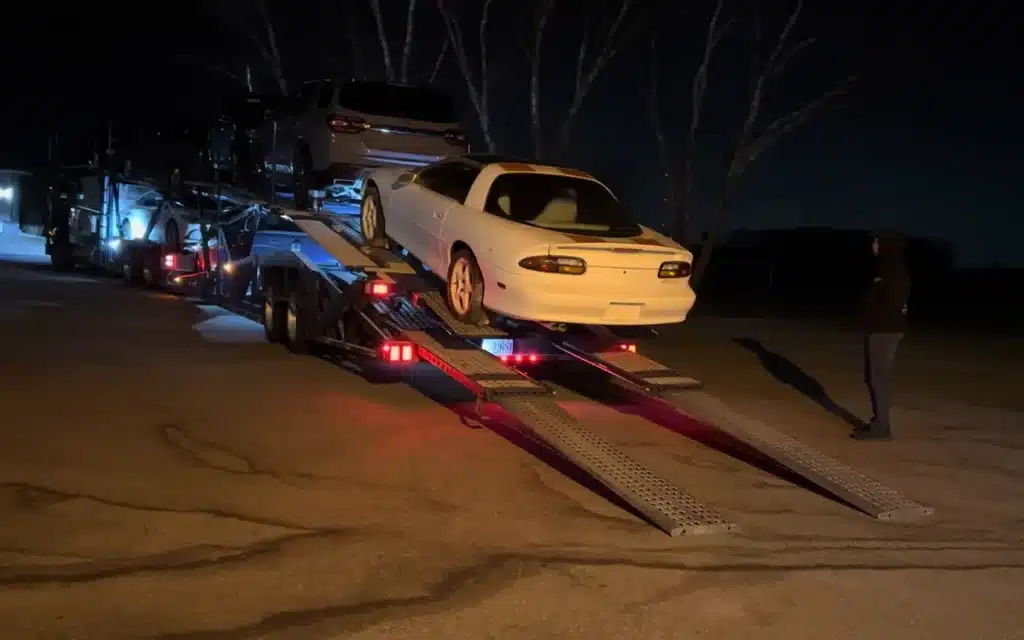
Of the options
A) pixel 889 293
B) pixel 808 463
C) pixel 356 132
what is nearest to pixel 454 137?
pixel 356 132

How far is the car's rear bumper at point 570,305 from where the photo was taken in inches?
353

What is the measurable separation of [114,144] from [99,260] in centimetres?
292

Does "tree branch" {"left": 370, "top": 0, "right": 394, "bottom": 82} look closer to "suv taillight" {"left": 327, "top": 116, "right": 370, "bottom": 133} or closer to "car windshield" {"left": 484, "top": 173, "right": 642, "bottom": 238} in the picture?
"suv taillight" {"left": 327, "top": 116, "right": 370, "bottom": 133}

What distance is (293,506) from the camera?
703cm

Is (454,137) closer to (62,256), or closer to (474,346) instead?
(474,346)

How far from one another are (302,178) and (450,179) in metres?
3.95

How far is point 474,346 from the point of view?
1020cm

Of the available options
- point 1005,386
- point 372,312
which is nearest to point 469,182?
point 372,312

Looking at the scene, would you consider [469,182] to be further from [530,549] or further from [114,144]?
[114,144]

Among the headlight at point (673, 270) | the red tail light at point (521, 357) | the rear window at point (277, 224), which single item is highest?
the headlight at point (673, 270)

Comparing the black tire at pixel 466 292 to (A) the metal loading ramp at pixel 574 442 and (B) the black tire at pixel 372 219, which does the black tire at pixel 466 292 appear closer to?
(A) the metal loading ramp at pixel 574 442

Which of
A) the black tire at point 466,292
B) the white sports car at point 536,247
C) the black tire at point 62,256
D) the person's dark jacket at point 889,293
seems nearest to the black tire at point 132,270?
the black tire at point 62,256

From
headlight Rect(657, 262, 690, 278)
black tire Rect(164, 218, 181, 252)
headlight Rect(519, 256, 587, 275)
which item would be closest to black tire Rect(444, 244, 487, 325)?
headlight Rect(519, 256, 587, 275)

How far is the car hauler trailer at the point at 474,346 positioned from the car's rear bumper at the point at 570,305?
0.58 meters
